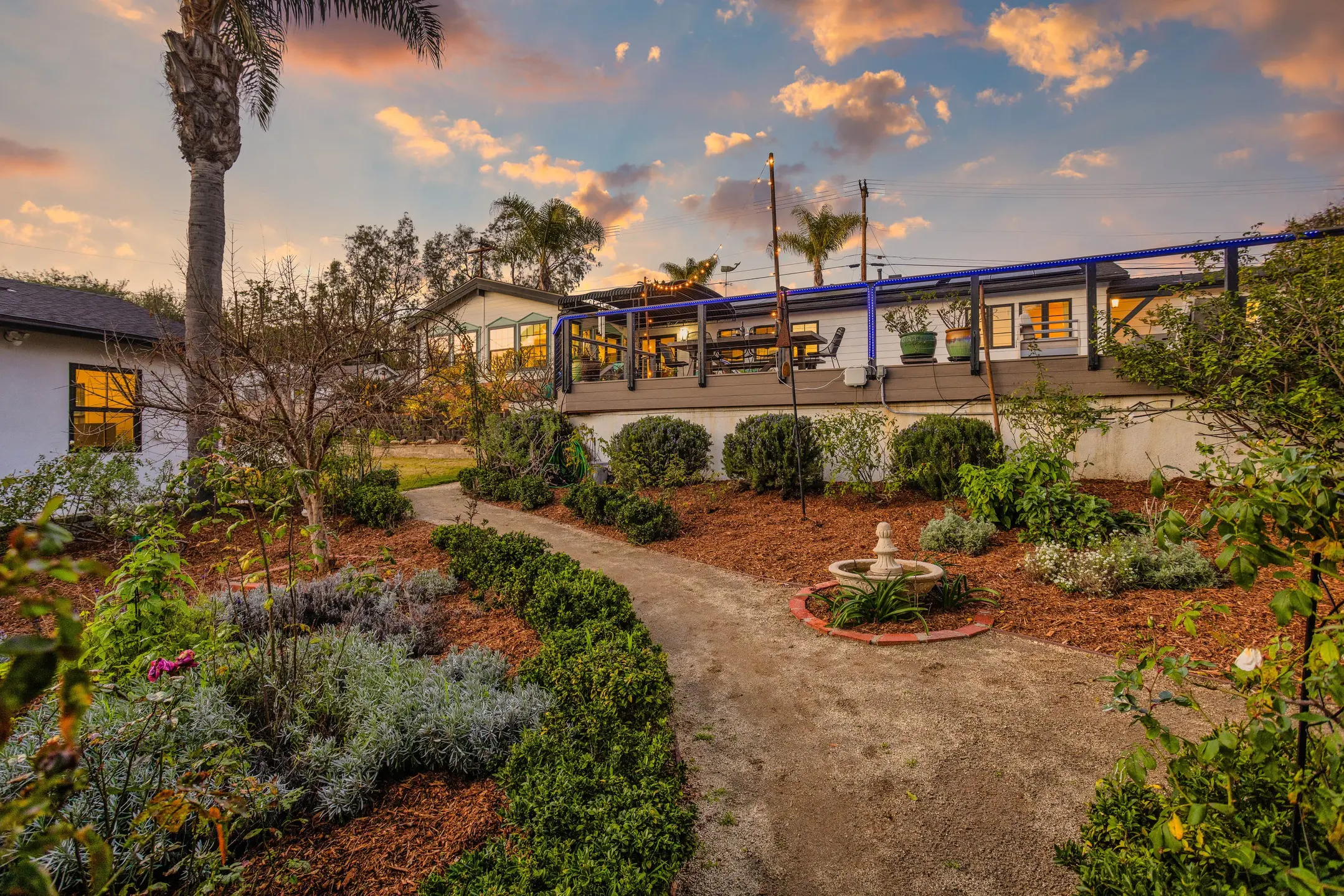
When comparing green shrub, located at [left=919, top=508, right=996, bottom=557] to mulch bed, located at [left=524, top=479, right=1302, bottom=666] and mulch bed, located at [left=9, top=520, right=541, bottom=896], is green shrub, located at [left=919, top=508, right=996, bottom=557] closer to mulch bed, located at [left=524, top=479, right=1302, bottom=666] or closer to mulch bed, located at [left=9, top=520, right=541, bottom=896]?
mulch bed, located at [left=524, top=479, right=1302, bottom=666]

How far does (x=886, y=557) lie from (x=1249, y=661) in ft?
11.7

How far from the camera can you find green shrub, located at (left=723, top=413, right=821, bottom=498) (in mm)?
8836

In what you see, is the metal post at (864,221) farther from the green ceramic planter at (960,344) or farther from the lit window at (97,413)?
the lit window at (97,413)

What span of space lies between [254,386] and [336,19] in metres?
7.63

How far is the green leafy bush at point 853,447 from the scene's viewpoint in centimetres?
847

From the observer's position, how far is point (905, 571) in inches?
187

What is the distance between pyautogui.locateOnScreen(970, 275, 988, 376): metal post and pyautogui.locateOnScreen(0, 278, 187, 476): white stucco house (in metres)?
11.5

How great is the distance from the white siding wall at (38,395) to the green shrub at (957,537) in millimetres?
10229

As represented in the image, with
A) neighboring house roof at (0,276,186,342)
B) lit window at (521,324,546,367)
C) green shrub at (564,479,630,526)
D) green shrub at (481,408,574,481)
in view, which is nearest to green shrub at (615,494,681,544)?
green shrub at (564,479,630,526)

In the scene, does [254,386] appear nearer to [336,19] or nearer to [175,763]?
[175,763]

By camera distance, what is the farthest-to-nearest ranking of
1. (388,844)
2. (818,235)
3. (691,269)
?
(691,269), (818,235), (388,844)

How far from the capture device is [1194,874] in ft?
4.77

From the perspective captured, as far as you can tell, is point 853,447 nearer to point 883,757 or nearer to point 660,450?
point 660,450

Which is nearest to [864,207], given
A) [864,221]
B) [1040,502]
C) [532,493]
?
[864,221]
